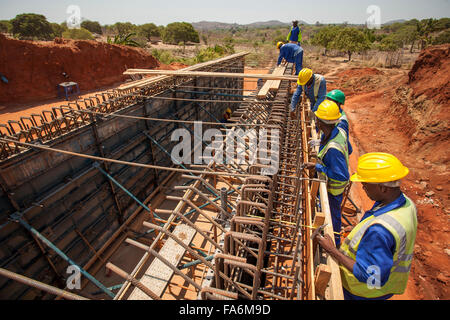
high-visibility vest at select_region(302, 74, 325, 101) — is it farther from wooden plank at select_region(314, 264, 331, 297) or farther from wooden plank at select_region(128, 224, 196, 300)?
wooden plank at select_region(314, 264, 331, 297)

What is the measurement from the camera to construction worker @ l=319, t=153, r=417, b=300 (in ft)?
7.78

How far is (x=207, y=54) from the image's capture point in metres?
35.7

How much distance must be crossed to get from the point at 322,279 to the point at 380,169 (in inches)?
58.4

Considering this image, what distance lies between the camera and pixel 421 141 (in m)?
13.0

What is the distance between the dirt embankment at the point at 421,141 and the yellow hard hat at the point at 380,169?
19.8 ft

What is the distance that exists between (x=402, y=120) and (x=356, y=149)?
4800 millimetres

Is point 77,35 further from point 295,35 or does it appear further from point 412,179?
point 412,179
